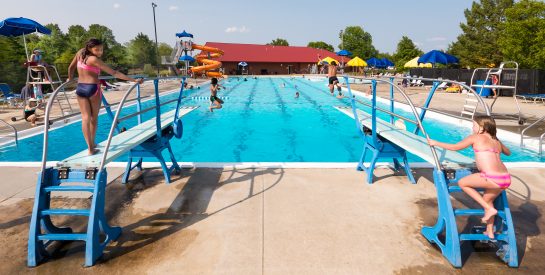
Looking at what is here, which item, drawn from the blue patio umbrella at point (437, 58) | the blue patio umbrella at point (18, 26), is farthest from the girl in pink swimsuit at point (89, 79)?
the blue patio umbrella at point (437, 58)

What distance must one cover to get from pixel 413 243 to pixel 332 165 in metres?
Answer: 2.65

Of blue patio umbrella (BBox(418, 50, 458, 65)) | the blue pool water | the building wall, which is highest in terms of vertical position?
the building wall

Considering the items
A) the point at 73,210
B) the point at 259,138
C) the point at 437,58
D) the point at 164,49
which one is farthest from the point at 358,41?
the point at 73,210

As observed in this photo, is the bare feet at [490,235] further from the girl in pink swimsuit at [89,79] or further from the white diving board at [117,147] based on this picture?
the girl in pink swimsuit at [89,79]

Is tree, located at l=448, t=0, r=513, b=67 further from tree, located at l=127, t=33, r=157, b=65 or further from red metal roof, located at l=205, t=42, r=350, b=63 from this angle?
tree, located at l=127, t=33, r=157, b=65

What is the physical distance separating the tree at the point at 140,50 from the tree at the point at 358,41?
56.0 meters

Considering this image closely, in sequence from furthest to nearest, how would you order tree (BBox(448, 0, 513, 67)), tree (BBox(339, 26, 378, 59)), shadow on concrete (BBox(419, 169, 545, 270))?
tree (BBox(339, 26, 378, 59)) → tree (BBox(448, 0, 513, 67)) → shadow on concrete (BBox(419, 169, 545, 270))

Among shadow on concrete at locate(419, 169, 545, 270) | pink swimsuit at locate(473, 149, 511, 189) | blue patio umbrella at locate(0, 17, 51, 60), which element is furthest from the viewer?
blue patio umbrella at locate(0, 17, 51, 60)

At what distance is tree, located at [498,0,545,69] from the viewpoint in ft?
62.0

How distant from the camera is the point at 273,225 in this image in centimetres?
374

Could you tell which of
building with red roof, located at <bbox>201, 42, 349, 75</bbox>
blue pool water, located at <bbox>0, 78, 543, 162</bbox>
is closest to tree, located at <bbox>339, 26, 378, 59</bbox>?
building with red roof, located at <bbox>201, 42, 349, 75</bbox>

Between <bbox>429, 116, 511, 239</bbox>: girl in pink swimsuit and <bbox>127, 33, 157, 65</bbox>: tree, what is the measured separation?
279 feet

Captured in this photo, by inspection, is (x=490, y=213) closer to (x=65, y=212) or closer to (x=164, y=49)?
(x=65, y=212)

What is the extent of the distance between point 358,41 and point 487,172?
104 metres
